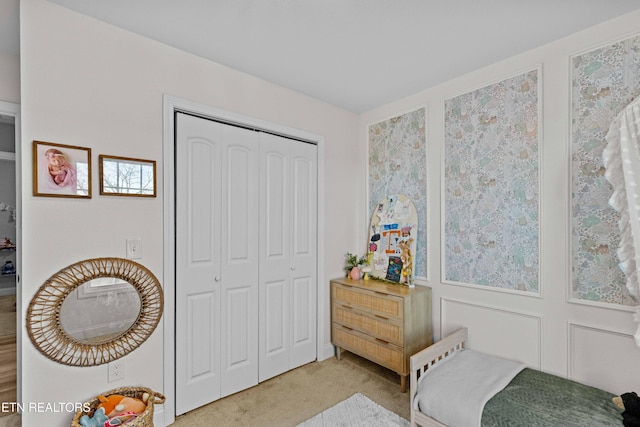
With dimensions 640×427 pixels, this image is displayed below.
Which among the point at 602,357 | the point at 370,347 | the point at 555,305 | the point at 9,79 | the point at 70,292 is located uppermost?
the point at 9,79

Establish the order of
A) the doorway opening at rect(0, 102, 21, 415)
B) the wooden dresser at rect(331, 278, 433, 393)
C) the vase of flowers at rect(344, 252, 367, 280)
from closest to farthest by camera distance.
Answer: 1. the doorway opening at rect(0, 102, 21, 415)
2. the wooden dresser at rect(331, 278, 433, 393)
3. the vase of flowers at rect(344, 252, 367, 280)

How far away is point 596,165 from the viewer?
194 cm

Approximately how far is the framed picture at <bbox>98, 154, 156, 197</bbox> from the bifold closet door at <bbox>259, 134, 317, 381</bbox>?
89cm

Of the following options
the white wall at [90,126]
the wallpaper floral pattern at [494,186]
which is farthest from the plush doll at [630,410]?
the white wall at [90,126]

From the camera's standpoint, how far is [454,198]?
2652 millimetres

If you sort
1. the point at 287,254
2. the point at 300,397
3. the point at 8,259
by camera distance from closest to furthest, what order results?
the point at 300,397 < the point at 287,254 < the point at 8,259

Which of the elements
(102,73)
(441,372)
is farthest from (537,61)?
→ (102,73)

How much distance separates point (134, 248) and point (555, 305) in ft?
9.21

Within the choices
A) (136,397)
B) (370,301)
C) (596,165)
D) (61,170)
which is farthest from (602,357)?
(61,170)

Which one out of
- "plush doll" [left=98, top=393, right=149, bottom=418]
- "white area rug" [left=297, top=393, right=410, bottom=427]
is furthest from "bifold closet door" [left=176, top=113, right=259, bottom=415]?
"white area rug" [left=297, top=393, right=410, bottom=427]

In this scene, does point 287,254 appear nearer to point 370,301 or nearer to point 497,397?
point 370,301

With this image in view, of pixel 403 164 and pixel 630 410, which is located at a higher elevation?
pixel 403 164

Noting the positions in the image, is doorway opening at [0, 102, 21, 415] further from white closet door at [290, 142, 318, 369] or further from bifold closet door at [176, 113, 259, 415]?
white closet door at [290, 142, 318, 369]

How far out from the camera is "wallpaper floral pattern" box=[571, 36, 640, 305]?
1862mm
